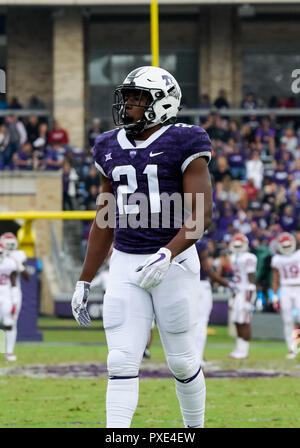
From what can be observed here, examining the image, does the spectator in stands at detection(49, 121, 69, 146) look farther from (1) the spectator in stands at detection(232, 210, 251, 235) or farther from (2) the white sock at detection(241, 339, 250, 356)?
(2) the white sock at detection(241, 339, 250, 356)

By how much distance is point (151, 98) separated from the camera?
5.10 meters

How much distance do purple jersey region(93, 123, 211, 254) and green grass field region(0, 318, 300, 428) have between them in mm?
1943

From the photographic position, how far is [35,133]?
21000 millimetres

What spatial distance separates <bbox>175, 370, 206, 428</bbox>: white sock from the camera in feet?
16.5

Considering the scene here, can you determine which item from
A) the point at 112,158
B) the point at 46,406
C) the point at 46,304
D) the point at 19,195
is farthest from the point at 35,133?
the point at 112,158

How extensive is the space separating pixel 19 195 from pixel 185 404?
15.4 meters

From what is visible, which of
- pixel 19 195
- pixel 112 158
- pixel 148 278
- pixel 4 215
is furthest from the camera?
pixel 19 195

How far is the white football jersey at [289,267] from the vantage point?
12.9 m

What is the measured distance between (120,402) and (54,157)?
15907mm

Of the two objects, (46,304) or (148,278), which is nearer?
(148,278)

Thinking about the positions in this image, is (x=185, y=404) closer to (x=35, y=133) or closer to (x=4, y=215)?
(x=4, y=215)

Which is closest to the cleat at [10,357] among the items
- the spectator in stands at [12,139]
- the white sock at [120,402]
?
the white sock at [120,402]

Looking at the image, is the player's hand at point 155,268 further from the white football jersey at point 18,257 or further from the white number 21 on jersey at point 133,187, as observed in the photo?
the white football jersey at point 18,257

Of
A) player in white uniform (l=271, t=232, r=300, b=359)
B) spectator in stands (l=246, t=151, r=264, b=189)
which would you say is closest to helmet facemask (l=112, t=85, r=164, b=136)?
player in white uniform (l=271, t=232, r=300, b=359)
